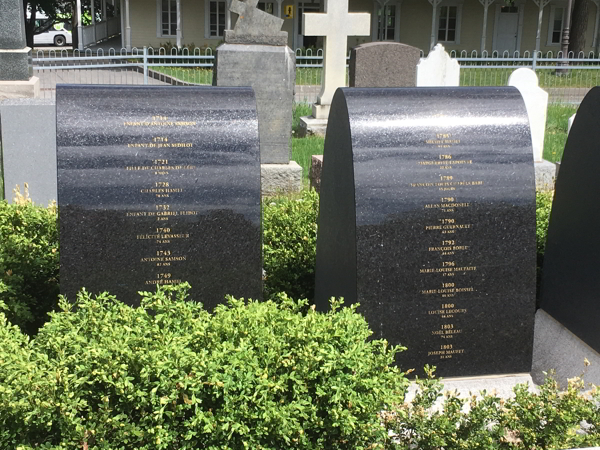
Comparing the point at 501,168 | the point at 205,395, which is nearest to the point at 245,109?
the point at 501,168

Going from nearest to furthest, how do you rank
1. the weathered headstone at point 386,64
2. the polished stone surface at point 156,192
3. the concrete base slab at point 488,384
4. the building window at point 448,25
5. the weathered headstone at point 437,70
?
the polished stone surface at point 156,192, the concrete base slab at point 488,384, the weathered headstone at point 437,70, the weathered headstone at point 386,64, the building window at point 448,25

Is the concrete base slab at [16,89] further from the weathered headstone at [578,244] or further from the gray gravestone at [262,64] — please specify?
the weathered headstone at [578,244]

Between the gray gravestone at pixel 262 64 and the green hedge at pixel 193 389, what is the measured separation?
6.62 meters

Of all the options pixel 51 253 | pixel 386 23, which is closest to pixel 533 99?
pixel 51 253

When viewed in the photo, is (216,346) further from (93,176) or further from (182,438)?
(93,176)

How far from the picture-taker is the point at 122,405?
2775 millimetres

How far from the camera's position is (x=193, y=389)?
2.71 meters

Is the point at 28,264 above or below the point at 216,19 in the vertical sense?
below

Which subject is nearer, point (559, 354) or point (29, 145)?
point (559, 354)

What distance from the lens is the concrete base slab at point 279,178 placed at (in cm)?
949

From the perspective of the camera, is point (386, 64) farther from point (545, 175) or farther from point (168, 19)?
point (168, 19)

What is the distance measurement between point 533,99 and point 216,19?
26651mm

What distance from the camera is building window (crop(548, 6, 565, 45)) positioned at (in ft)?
115

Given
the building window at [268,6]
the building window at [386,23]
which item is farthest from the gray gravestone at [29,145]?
the building window at [386,23]
